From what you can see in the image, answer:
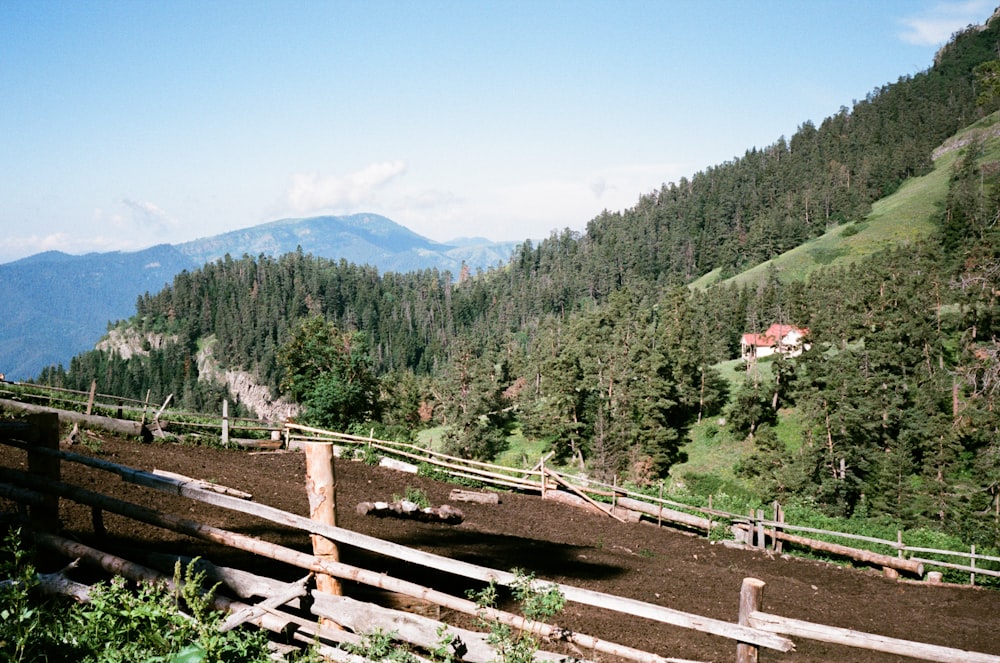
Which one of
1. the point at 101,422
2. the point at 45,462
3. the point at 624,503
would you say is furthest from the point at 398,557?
the point at 101,422

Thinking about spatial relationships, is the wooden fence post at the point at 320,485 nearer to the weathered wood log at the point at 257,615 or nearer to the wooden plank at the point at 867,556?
the weathered wood log at the point at 257,615

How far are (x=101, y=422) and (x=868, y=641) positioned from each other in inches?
789

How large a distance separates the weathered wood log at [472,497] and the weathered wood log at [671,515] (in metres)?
4.43

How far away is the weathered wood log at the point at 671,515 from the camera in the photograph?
18.3 m

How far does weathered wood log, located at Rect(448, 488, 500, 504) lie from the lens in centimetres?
1789

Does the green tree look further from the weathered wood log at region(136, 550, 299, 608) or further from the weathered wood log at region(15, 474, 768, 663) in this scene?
the weathered wood log at region(136, 550, 299, 608)

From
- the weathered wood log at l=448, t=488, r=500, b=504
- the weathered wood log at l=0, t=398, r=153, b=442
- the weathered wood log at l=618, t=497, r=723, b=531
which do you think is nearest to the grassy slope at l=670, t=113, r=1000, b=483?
the weathered wood log at l=618, t=497, r=723, b=531

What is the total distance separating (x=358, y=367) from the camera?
32.6 meters

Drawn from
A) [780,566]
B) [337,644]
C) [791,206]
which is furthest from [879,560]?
[791,206]

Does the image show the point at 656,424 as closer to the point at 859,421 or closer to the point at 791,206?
the point at 859,421

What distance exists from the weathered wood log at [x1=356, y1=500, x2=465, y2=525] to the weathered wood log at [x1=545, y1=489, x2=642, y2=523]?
6631mm

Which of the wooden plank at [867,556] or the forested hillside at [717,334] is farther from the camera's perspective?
the forested hillside at [717,334]

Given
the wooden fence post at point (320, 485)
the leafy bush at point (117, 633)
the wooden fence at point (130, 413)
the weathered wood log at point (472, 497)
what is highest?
the wooden fence post at point (320, 485)

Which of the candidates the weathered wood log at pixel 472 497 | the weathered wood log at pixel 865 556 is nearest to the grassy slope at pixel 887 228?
the weathered wood log at pixel 865 556
